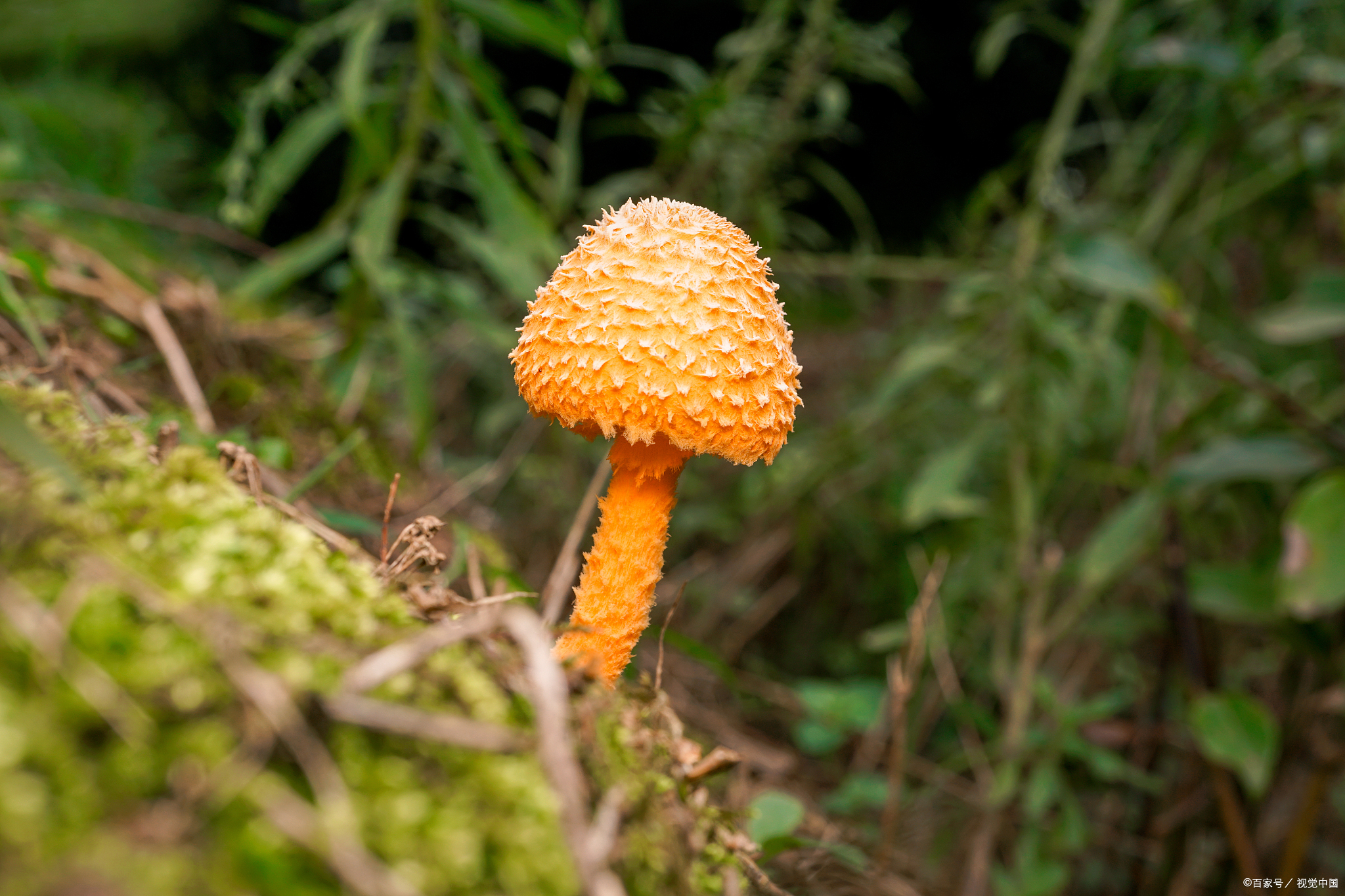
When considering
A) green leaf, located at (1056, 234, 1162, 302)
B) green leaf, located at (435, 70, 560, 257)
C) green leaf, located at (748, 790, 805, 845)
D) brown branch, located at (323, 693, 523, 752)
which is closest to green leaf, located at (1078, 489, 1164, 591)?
green leaf, located at (1056, 234, 1162, 302)

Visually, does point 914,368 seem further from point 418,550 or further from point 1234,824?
point 418,550

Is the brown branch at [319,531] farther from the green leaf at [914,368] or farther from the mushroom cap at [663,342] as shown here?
the green leaf at [914,368]

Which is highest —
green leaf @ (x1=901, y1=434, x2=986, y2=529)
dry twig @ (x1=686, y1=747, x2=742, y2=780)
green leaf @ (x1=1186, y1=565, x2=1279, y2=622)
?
green leaf @ (x1=901, y1=434, x2=986, y2=529)

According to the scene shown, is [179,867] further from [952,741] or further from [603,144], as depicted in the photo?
[603,144]

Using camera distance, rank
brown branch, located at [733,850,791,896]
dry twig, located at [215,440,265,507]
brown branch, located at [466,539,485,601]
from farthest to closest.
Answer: brown branch, located at [466,539,485,601] → dry twig, located at [215,440,265,507] → brown branch, located at [733,850,791,896]

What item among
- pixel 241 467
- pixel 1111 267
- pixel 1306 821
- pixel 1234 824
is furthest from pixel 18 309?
pixel 1306 821

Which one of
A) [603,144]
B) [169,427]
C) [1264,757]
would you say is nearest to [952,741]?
[1264,757]

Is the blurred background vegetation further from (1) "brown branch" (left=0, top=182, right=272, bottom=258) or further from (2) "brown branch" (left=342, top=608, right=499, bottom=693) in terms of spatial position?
(2) "brown branch" (left=342, top=608, right=499, bottom=693)
